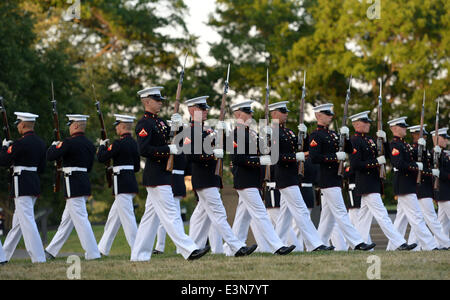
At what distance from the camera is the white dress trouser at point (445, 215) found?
54.0 feet

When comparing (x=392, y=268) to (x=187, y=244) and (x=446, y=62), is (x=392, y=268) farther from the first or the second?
(x=446, y=62)

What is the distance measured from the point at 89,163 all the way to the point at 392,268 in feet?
16.5

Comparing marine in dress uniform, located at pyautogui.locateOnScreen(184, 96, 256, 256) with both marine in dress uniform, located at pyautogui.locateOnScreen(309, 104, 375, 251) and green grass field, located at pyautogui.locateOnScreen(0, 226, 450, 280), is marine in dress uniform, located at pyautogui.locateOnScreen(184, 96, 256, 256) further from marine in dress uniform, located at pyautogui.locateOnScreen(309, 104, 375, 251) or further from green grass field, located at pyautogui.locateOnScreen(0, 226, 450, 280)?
marine in dress uniform, located at pyautogui.locateOnScreen(309, 104, 375, 251)

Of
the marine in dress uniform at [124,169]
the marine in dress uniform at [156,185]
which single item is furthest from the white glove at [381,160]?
the marine in dress uniform at [156,185]

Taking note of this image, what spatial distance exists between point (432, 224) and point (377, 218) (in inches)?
69.3

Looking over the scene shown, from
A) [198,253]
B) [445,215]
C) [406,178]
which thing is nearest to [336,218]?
[406,178]

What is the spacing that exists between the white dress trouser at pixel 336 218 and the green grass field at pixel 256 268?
53.5 inches

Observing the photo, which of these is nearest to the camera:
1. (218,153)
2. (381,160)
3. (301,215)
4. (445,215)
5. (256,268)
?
(256,268)

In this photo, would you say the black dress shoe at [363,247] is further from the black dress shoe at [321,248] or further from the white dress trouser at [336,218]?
the black dress shoe at [321,248]

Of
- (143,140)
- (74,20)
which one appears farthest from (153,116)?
(74,20)

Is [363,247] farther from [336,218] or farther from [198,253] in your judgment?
[198,253]

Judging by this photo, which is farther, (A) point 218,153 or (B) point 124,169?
(B) point 124,169

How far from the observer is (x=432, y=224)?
15.1 m

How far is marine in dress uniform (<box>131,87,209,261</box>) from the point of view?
11.1m
